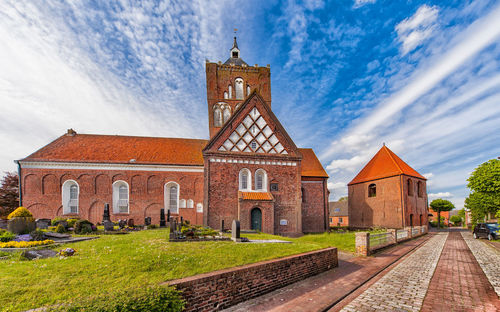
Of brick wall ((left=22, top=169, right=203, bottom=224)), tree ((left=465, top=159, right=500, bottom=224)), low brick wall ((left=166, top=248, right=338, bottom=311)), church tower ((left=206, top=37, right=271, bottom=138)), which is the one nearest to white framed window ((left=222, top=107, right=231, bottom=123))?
church tower ((left=206, top=37, right=271, bottom=138))

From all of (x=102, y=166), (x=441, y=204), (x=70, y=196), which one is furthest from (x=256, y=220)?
(x=441, y=204)

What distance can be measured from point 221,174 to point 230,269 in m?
13.0

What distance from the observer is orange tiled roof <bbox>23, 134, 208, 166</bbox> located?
22484 mm

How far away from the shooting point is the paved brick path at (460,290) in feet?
19.6

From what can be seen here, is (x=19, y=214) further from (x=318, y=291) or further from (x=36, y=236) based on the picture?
(x=318, y=291)

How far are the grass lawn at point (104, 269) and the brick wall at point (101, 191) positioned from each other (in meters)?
14.2

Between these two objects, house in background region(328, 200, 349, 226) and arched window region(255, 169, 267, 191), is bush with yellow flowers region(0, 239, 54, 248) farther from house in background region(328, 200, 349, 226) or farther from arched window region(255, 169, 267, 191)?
house in background region(328, 200, 349, 226)

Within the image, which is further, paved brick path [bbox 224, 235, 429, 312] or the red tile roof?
the red tile roof

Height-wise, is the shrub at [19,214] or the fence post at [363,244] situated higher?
the shrub at [19,214]

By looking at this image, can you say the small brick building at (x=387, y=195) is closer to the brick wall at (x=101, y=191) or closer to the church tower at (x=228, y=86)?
the church tower at (x=228, y=86)

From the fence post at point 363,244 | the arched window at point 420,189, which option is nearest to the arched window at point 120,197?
the fence post at point 363,244

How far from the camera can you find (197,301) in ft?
17.6

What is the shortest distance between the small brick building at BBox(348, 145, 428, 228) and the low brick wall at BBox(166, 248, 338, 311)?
21380 millimetres

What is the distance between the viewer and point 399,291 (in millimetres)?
7039
